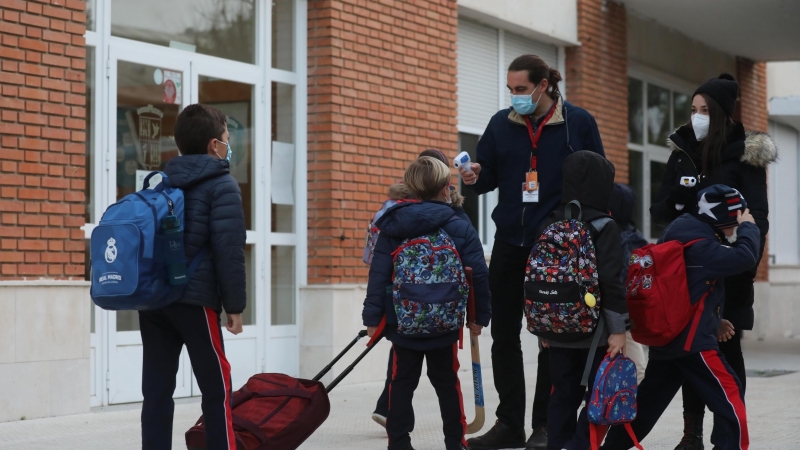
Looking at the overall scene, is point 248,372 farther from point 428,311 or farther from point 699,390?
point 699,390

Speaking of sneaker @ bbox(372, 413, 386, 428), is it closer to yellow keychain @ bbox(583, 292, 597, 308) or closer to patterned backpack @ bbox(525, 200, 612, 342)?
patterned backpack @ bbox(525, 200, 612, 342)

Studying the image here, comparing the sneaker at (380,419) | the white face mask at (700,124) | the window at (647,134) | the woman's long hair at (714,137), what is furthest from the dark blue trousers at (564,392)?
the window at (647,134)

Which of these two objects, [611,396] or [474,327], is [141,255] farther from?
[611,396]

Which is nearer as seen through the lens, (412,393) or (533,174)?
→ (412,393)

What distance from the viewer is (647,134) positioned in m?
16.0

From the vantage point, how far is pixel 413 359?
566 centimetres

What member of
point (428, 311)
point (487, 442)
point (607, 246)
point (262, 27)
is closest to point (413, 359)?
point (428, 311)

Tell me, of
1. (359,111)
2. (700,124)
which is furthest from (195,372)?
(359,111)

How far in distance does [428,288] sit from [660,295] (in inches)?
44.3

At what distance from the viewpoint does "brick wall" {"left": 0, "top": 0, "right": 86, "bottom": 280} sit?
23.4ft

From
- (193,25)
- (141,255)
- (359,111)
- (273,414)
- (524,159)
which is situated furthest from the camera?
(359,111)

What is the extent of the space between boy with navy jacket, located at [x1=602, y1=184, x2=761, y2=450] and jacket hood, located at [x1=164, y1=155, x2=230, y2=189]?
2.17 m

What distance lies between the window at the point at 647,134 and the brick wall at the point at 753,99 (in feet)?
5.85

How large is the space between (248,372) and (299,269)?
109cm
